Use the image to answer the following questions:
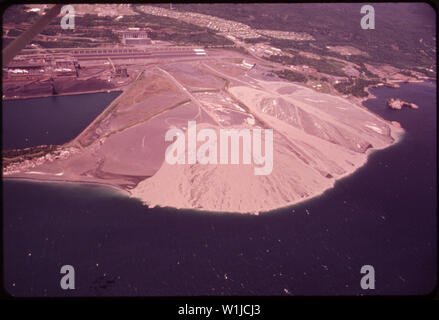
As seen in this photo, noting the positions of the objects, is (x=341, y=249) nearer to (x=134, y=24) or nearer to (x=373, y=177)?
(x=373, y=177)

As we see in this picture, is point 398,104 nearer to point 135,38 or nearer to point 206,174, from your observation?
point 206,174

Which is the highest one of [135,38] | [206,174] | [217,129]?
[135,38]

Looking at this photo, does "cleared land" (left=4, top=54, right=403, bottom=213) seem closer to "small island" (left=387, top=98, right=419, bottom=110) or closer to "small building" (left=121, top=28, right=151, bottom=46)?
"small island" (left=387, top=98, right=419, bottom=110)

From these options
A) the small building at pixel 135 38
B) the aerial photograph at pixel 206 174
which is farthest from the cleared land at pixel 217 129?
the small building at pixel 135 38

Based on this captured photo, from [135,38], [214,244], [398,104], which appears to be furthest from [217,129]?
[135,38]

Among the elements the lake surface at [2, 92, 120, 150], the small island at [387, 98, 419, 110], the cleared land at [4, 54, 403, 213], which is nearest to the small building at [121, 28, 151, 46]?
the cleared land at [4, 54, 403, 213]

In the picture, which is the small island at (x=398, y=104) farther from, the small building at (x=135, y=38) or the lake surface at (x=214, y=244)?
the small building at (x=135, y=38)
